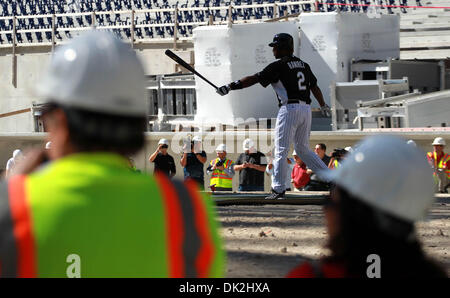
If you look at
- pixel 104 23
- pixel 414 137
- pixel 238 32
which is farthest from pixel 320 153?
pixel 104 23

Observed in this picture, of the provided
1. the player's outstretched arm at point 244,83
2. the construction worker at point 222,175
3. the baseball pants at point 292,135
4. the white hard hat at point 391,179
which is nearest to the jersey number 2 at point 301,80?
the baseball pants at point 292,135

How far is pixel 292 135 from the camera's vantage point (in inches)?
397

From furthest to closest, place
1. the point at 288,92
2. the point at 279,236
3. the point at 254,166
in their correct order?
1. the point at 254,166
2. the point at 288,92
3. the point at 279,236

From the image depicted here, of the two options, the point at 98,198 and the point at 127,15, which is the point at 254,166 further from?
the point at 127,15

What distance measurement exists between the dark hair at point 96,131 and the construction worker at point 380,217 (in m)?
0.55

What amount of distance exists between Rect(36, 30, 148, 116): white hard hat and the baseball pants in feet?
24.8

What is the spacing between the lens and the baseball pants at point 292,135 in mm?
9949

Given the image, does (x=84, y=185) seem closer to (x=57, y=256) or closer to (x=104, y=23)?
(x=57, y=256)

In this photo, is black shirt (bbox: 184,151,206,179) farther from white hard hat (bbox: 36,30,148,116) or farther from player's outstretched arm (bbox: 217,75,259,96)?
white hard hat (bbox: 36,30,148,116)

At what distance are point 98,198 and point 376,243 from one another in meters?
0.67

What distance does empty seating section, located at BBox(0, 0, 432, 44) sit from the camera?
102 feet

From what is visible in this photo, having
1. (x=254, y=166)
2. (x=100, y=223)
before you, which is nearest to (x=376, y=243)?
(x=100, y=223)

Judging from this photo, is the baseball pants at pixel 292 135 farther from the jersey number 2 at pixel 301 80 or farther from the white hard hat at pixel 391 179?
the white hard hat at pixel 391 179

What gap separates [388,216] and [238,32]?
19.7 metres
